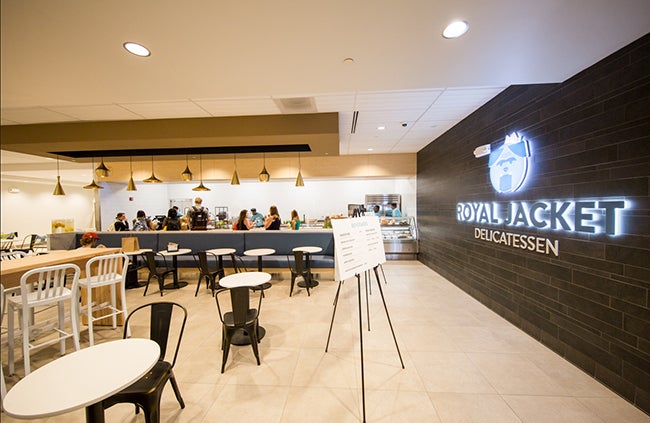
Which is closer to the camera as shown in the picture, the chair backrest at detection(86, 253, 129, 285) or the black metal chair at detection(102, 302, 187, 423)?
the black metal chair at detection(102, 302, 187, 423)

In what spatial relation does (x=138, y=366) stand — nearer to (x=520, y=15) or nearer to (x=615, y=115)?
(x=520, y=15)

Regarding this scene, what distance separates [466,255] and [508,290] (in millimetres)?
1101

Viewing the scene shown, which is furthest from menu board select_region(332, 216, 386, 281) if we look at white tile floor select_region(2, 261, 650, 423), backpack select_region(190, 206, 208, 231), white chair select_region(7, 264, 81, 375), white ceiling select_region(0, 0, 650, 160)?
backpack select_region(190, 206, 208, 231)

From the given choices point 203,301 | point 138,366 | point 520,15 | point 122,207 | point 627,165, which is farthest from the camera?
point 122,207

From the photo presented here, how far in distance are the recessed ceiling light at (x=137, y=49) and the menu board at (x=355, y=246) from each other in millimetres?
2107

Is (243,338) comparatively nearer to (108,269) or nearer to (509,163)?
(108,269)

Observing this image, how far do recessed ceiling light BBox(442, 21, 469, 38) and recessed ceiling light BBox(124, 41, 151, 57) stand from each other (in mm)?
2406

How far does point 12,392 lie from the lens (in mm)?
1180

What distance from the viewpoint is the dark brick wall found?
195 centimetres

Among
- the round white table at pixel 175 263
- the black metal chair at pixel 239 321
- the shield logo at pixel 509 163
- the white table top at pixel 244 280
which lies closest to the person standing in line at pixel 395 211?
the shield logo at pixel 509 163

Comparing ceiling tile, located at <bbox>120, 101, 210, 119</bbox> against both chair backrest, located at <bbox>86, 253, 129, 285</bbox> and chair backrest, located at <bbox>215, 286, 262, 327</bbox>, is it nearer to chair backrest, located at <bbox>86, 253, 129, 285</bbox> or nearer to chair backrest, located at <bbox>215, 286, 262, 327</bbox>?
chair backrest, located at <bbox>86, 253, 129, 285</bbox>

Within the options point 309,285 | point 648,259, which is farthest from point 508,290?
point 309,285

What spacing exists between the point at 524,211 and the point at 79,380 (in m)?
4.20

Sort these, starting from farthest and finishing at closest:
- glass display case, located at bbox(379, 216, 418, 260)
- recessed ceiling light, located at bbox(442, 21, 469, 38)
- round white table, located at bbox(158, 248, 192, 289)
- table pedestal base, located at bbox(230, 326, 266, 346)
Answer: glass display case, located at bbox(379, 216, 418, 260) → round white table, located at bbox(158, 248, 192, 289) → table pedestal base, located at bbox(230, 326, 266, 346) → recessed ceiling light, located at bbox(442, 21, 469, 38)
